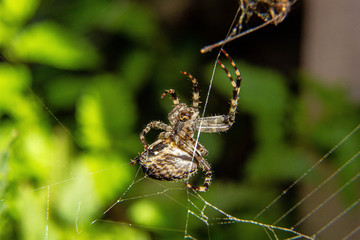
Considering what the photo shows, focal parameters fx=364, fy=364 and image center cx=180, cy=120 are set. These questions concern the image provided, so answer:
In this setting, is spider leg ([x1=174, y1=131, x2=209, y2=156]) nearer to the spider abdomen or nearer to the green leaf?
the spider abdomen

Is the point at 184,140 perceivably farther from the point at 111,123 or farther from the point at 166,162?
the point at 111,123

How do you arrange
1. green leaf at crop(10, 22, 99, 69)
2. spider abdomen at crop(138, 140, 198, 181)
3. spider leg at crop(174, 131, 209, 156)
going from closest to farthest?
spider abdomen at crop(138, 140, 198, 181) < spider leg at crop(174, 131, 209, 156) < green leaf at crop(10, 22, 99, 69)

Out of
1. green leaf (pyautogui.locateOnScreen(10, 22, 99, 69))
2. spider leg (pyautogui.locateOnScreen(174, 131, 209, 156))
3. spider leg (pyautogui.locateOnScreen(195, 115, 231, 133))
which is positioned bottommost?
spider leg (pyautogui.locateOnScreen(174, 131, 209, 156))

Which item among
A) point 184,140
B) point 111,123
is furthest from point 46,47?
point 184,140

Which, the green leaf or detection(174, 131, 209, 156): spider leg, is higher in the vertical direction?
the green leaf

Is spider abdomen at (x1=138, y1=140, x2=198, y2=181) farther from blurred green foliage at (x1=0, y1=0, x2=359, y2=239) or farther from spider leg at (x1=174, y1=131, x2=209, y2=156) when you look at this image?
blurred green foliage at (x1=0, y1=0, x2=359, y2=239)

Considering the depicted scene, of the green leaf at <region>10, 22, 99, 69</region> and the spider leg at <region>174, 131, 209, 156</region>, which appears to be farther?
the green leaf at <region>10, 22, 99, 69</region>

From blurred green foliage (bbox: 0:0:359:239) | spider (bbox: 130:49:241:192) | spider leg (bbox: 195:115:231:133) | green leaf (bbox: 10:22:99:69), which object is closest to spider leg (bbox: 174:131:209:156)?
spider (bbox: 130:49:241:192)

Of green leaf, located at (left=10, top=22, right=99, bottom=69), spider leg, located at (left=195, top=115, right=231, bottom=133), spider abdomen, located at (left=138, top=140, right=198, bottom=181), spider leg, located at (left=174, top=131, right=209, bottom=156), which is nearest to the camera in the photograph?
spider abdomen, located at (left=138, top=140, right=198, bottom=181)
